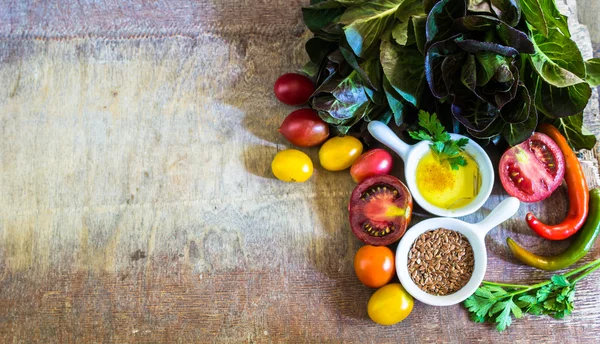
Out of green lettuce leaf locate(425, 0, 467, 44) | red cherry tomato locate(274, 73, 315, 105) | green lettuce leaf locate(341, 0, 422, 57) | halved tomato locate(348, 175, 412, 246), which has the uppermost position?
green lettuce leaf locate(425, 0, 467, 44)

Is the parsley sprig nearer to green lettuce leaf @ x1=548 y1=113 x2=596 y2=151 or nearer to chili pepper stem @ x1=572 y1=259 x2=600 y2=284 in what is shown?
green lettuce leaf @ x1=548 y1=113 x2=596 y2=151

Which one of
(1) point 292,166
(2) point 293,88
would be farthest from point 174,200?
(2) point 293,88

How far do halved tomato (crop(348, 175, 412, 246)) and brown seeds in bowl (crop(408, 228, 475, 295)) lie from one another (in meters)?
0.07

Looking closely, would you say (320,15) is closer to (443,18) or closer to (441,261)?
(443,18)

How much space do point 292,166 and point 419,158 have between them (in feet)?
1.16

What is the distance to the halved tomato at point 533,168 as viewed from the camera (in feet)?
4.85

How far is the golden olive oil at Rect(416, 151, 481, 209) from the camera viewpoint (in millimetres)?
1468

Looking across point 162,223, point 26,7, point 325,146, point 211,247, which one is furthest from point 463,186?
point 26,7

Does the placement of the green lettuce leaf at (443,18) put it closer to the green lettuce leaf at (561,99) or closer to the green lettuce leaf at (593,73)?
the green lettuce leaf at (561,99)

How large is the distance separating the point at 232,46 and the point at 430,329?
1.01 metres

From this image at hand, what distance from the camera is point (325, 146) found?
1526 mm

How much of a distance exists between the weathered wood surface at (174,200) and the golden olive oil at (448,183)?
115mm

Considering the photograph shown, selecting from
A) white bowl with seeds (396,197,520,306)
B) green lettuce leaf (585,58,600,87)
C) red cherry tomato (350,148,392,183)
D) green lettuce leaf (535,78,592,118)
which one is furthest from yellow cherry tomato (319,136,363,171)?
green lettuce leaf (585,58,600,87)

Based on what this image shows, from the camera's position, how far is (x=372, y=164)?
1.48 metres
